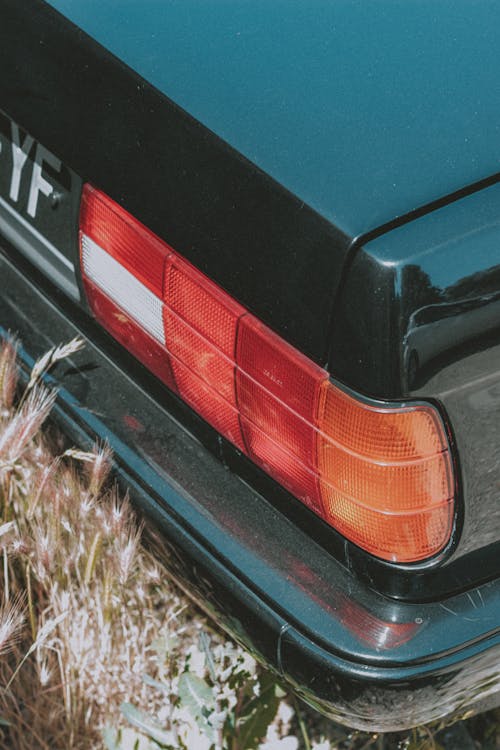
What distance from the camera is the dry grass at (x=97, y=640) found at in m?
1.83

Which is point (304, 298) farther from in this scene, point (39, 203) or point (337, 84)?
point (39, 203)

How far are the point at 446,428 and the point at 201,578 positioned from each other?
0.52 m

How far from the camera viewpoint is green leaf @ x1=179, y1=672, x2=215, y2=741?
1.87 metres

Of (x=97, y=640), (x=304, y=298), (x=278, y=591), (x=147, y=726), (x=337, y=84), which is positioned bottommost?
(x=97, y=640)

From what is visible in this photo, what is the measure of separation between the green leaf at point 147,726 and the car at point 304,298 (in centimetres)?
29

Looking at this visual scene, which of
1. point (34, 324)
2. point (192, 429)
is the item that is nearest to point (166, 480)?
point (192, 429)

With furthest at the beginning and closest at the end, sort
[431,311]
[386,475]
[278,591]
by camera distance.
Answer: [278,591], [386,475], [431,311]

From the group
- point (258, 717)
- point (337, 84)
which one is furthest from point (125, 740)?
point (337, 84)

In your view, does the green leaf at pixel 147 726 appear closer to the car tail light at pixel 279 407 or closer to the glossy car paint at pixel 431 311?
the car tail light at pixel 279 407

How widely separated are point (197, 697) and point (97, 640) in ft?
1.15

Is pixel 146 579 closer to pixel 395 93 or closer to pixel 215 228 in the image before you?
pixel 215 228

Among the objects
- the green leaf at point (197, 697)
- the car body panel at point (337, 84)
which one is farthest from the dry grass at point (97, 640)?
the car body panel at point (337, 84)

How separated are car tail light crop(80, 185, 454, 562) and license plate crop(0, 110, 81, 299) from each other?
71 millimetres

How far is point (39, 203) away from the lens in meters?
1.88
